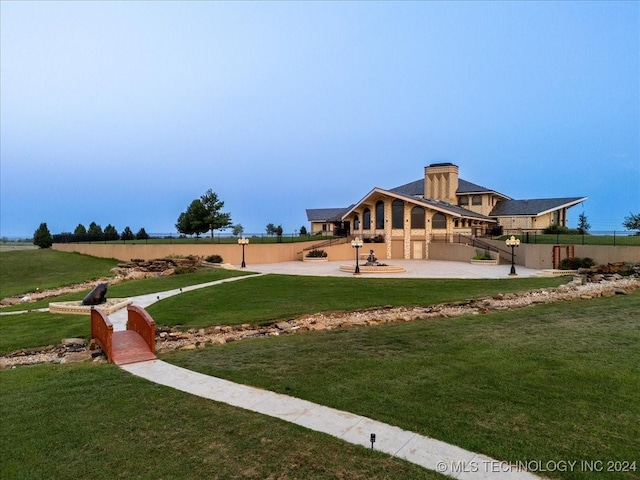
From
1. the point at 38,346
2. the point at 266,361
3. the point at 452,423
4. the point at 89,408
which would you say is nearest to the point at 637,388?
the point at 452,423

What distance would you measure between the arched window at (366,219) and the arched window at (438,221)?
664cm

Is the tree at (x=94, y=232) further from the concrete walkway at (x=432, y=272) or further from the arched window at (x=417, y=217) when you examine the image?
the arched window at (x=417, y=217)

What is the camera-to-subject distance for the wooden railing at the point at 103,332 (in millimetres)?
8820

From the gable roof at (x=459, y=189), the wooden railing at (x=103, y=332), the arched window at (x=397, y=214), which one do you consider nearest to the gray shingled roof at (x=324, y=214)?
the gable roof at (x=459, y=189)

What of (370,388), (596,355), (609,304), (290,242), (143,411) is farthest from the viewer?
(290,242)

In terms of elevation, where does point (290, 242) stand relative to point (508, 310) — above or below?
above

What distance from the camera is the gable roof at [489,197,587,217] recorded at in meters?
44.8

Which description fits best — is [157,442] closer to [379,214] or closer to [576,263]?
[576,263]

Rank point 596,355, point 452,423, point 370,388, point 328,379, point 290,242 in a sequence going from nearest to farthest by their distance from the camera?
1. point 452,423
2. point 370,388
3. point 328,379
4. point 596,355
5. point 290,242

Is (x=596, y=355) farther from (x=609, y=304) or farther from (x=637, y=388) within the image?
(x=609, y=304)

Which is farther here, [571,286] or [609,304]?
[571,286]

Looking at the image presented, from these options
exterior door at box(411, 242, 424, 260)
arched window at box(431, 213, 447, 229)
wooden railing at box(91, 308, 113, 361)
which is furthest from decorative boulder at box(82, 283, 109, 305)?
arched window at box(431, 213, 447, 229)

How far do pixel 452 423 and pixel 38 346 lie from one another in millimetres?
10446

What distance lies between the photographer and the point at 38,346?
1048cm
